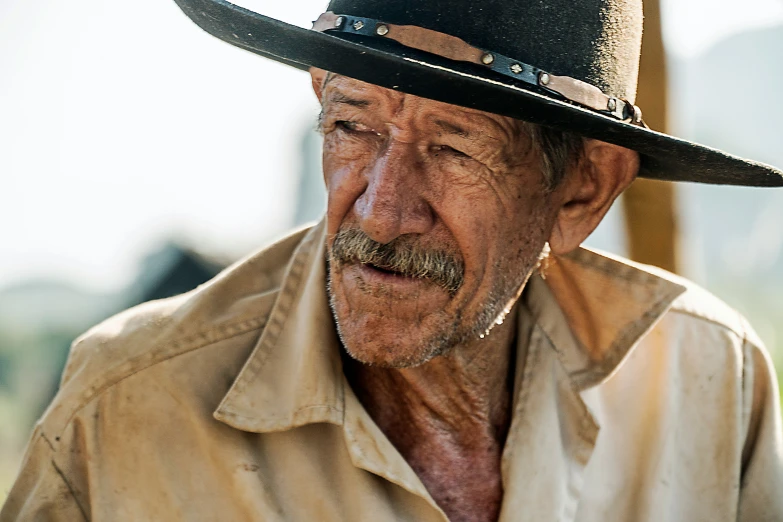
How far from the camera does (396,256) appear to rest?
256 cm

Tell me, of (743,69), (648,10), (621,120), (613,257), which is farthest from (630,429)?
(743,69)

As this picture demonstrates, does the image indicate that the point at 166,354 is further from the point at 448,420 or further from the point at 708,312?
the point at 708,312

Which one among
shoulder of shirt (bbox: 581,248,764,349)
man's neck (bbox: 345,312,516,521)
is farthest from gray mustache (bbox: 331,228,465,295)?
shoulder of shirt (bbox: 581,248,764,349)

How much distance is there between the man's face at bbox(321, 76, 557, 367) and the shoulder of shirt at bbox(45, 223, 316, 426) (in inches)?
13.0

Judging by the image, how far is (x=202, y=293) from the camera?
9.23 ft

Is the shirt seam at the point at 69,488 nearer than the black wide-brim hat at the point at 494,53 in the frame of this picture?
No

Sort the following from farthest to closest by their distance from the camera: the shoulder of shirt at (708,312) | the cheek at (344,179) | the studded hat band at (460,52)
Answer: the shoulder of shirt at (708,312) → the cheek at (344,179) → the studded hat band at (460,52)

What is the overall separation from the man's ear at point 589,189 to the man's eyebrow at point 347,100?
0.65 m

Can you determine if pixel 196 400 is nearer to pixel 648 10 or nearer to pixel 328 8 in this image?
pixel 328 8

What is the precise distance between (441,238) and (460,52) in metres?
0.50

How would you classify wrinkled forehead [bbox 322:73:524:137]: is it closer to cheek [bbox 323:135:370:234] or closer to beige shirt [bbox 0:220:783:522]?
cheek [bbox 323:135:370:234]

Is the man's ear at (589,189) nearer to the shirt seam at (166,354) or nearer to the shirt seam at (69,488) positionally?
the shirt seam at (166,354)

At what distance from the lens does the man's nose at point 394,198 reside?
2492mm

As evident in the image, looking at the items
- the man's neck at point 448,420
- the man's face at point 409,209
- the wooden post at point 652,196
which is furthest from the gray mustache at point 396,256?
the wooden post at point 652,196
